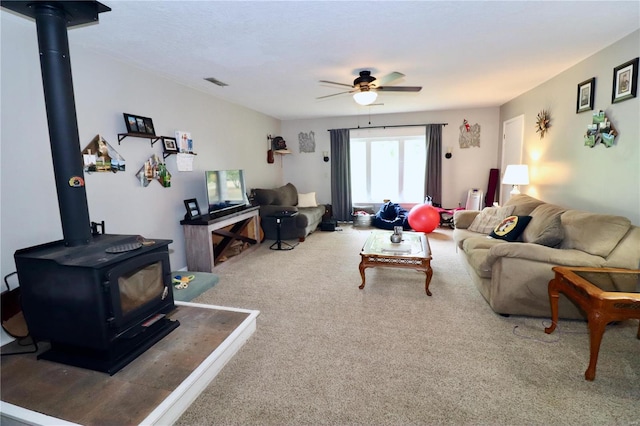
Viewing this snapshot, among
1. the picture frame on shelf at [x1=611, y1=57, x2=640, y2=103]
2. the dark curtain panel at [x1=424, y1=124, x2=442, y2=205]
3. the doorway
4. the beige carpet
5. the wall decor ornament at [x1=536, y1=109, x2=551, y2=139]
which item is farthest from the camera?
the dark curtain panel at [x1=424, y1=124, x2=442, y2=205]

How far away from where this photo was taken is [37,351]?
6.42 ft

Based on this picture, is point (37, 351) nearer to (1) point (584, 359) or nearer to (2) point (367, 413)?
(2) point (367, 413)

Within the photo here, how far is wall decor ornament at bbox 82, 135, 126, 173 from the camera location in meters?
2.61

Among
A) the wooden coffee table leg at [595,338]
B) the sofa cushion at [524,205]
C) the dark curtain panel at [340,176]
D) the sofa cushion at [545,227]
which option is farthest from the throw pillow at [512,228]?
the dark curtain panel at [340,176]

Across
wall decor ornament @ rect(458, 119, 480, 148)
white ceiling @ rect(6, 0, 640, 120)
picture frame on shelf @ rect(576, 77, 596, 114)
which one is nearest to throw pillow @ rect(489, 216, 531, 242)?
picture frame on shelf @ rect(576, 77, 596, 114)

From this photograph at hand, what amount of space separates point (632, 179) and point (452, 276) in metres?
1.79

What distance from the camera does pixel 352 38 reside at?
8.21 feet

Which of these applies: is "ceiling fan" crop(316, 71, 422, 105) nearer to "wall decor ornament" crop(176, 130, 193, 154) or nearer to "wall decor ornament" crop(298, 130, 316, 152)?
"wall decor ornament" crop(176, 130, 193, 154)

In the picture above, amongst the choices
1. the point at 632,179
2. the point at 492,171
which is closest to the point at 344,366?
the point at 632,179

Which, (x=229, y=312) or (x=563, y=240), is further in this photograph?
(x=563, y=240)

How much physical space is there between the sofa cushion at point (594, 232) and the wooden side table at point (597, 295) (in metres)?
0.28

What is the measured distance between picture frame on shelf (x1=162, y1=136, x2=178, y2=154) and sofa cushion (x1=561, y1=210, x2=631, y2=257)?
4191mm

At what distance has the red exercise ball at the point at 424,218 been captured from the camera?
17.7ft

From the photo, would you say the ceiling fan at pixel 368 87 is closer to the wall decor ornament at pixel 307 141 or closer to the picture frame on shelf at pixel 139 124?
the picture frame on shelf at pixel 139 124
